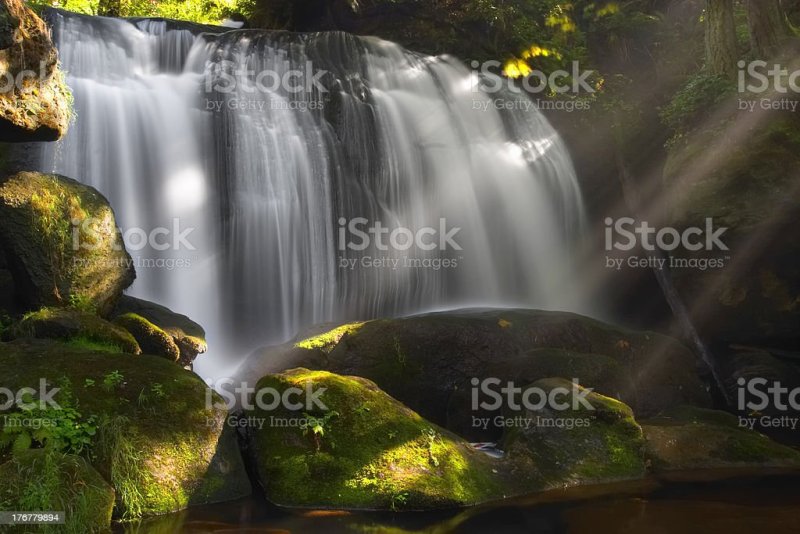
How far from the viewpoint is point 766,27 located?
1209cm

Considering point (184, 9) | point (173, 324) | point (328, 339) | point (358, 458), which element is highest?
point (184, 9)

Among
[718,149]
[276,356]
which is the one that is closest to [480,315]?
[276,356]

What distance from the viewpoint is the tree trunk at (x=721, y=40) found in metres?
12.3

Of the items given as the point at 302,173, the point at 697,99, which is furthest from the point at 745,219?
the point at 302,173

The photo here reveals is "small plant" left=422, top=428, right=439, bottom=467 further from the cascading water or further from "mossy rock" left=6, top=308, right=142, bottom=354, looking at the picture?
the cascading water

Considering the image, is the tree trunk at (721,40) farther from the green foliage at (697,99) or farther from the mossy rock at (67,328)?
the mossy rock at (67,328)

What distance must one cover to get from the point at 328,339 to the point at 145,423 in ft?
11.1

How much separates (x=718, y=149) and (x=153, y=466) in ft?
30.8

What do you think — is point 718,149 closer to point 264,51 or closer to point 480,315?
point 480,315

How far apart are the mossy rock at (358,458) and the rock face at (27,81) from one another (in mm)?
4193

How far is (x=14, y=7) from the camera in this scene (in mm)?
7836

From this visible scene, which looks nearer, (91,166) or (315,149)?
(91,166)

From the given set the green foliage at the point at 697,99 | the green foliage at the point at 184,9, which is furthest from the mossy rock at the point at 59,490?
the green foliage at the point at 184,9

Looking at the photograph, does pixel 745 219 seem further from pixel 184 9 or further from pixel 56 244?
pixel 184 9
